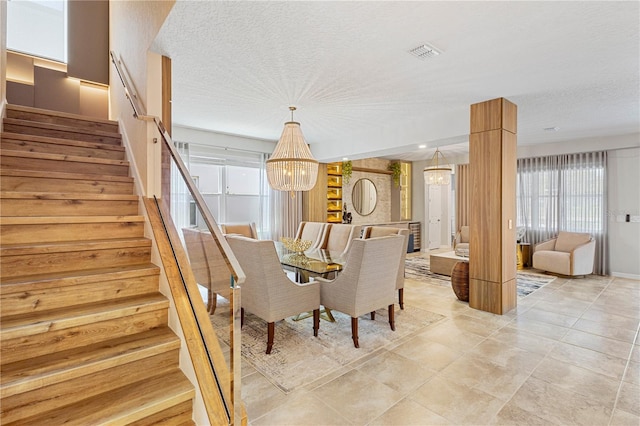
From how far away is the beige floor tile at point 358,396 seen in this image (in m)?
1.99

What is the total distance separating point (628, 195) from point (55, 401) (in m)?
8.02

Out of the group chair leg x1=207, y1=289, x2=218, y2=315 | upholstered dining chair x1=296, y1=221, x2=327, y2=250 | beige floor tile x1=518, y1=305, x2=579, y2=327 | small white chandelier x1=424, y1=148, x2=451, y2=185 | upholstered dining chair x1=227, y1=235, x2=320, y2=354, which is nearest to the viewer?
chair leg x1=207, y1=289, x2=218, y2=315

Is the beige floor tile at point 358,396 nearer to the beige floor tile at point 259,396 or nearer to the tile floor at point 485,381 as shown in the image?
the tile floor at point 485,381

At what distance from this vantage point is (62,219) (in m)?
2.22

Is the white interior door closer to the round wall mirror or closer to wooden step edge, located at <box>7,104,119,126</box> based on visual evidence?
the round wall mirror

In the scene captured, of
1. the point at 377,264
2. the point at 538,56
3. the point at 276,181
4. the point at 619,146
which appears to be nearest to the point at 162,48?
the point at 276,181

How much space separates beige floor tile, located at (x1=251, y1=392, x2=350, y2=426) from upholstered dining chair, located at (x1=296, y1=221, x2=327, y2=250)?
3291 mm

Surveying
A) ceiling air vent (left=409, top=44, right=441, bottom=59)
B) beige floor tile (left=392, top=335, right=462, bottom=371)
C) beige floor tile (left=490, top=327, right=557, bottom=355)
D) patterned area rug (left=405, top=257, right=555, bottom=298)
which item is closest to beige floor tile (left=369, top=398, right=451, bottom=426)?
beige floor tile (left=392, top=335, right=462, bottom=371)

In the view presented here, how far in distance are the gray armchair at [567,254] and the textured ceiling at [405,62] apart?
206 cm

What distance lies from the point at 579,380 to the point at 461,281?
6.05ft

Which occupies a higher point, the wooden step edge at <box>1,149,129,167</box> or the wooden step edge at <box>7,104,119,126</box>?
the wooden step edge at <box>7,104,119,126</box>

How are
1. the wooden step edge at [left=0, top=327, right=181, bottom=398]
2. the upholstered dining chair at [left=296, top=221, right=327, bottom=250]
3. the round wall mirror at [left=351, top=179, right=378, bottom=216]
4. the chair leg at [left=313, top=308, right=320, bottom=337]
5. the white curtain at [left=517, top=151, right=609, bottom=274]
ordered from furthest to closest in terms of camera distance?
the round wall mirror at [left=351, top=179, right=378, bottom=216] → the white curtain at [left=517, top=151, right=609, bottom=274] → the upholstered dining chair at [left=296, top=221, right=327, bottom=250] → the chair leg at [left=313, top=308, right=320, bottom=337] → the wooden step edge at [left=0, top=327, right=181, bottom=398]

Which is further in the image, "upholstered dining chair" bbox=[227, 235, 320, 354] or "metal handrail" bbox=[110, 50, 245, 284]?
"upholstered dining chair" bbox=[227, 235, 320, 354]

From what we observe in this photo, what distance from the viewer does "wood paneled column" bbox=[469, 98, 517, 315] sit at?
371 cm
